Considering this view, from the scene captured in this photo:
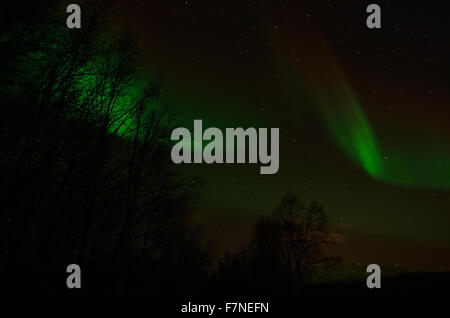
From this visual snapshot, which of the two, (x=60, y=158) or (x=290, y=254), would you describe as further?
(x=290, y=254)

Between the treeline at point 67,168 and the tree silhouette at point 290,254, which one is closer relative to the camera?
the treeline at point 67,168

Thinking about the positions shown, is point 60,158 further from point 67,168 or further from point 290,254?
point 290,254

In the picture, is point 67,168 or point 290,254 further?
point 290,254

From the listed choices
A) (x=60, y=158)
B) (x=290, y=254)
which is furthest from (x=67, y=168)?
(x=290, y=254)

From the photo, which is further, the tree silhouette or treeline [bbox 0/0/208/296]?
the tree silhouette

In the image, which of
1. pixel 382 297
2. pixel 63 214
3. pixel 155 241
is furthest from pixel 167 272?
pixel 382 297

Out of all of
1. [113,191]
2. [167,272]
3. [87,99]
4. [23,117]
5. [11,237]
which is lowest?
[167,272]

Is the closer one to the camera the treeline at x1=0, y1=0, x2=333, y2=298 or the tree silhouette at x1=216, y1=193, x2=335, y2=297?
the treeline at x1=0, y1=0, x2=333, y2=298

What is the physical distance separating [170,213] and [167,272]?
13.7 m

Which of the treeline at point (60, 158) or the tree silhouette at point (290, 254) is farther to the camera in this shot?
the tree silhouette at point (290, 254)

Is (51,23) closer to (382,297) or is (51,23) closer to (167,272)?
(382,297)
